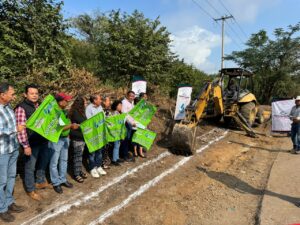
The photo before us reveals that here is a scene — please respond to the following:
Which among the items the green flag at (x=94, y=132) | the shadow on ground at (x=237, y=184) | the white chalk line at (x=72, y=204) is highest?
the green flag at (x=94, y=132)

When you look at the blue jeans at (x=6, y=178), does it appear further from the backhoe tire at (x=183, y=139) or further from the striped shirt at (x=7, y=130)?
the backhoe tire at (x=183, y=139)

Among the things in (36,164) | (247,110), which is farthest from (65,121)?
(247,110)

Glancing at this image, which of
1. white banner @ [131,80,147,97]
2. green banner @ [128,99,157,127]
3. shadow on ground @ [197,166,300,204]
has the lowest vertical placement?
shadow on ground @ [197,166,300,204]

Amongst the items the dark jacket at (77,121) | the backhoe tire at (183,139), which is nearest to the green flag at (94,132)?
the dark jacket at (77,121)

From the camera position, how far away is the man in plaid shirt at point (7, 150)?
12.7 ft

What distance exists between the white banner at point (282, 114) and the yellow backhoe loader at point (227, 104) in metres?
1.13

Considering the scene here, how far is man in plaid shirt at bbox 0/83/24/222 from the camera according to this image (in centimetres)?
387

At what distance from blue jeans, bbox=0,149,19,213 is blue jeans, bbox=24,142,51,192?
0.43m

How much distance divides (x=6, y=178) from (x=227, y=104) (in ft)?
29.9

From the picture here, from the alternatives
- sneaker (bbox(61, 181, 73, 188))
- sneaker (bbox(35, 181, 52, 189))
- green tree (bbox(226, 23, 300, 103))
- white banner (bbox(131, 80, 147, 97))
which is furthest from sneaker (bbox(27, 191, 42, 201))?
green tree (bbox(226, 23, 300, 103))

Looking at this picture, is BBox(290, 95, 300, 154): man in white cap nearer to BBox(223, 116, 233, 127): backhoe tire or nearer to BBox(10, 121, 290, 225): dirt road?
BBox(10, 121, 290, 225): dirt road

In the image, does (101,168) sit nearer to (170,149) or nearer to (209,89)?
(170,149)

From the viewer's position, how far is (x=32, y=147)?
4.64 meters

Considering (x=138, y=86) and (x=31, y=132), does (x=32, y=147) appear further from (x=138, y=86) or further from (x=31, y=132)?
(x=138, y=86)
